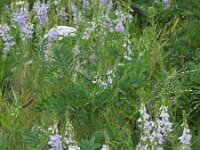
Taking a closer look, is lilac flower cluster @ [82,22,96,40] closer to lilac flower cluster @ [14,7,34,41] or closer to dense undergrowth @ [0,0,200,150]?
dense undergrowth @ [0,0,200,150]

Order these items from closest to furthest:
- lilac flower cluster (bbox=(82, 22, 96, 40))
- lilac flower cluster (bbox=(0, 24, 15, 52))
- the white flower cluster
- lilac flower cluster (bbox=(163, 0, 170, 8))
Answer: the white flower cluster, lilac flower cluster (bbox=(82, 22, 96, 40)), lilac flower cluster (bbox=(0, 24, 15, 52)), lilac flower cluster (bbox=(163, 0, 170, 8))

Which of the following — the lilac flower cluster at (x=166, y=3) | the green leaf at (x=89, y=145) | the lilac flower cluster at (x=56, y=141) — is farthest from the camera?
the lilac flower cluster at (x=166, y=3)

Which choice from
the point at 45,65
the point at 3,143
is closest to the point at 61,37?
the point at 45,65

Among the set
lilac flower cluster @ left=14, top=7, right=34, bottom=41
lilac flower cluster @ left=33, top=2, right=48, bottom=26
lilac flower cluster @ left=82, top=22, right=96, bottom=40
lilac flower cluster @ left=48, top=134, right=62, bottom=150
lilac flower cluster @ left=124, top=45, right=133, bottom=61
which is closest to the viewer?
lilac flower cluster @ left=48, top=134, right=62, bottom=150

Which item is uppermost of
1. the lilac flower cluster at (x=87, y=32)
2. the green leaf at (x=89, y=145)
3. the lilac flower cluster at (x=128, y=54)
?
the lilac flower cluster at (x=87, y=32)

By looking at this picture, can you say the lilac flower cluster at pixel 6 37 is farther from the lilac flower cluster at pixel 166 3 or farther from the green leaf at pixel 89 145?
the lilac flower cluster at pixel 166 3

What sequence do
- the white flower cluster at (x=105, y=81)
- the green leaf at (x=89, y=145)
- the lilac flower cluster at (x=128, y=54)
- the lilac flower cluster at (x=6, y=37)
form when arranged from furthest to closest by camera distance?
the lilac flower cluster at (x=6, y=37), the lilac flower cluster at (x=128, y=54), the white flower cluster at (x=105, y=81), the green leaf at (x=89, y=145)

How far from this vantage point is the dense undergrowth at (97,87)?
2287 millimetres

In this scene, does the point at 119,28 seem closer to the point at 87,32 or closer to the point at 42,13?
the point at 87,32

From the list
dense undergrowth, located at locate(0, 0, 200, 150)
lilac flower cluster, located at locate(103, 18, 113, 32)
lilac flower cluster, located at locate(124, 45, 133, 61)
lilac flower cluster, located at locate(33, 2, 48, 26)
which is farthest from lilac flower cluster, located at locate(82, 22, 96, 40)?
lilac flower cluster, located at locate(33, 2, 48, 26)

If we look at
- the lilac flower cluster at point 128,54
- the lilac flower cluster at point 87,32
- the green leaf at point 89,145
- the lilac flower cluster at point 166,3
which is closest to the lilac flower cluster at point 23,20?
the lilac flower cluster at point 87,32

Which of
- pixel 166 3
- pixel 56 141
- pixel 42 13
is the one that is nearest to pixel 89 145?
pixel 56 141

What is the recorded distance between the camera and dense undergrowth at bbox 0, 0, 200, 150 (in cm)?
229

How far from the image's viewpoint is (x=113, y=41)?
130 inches
